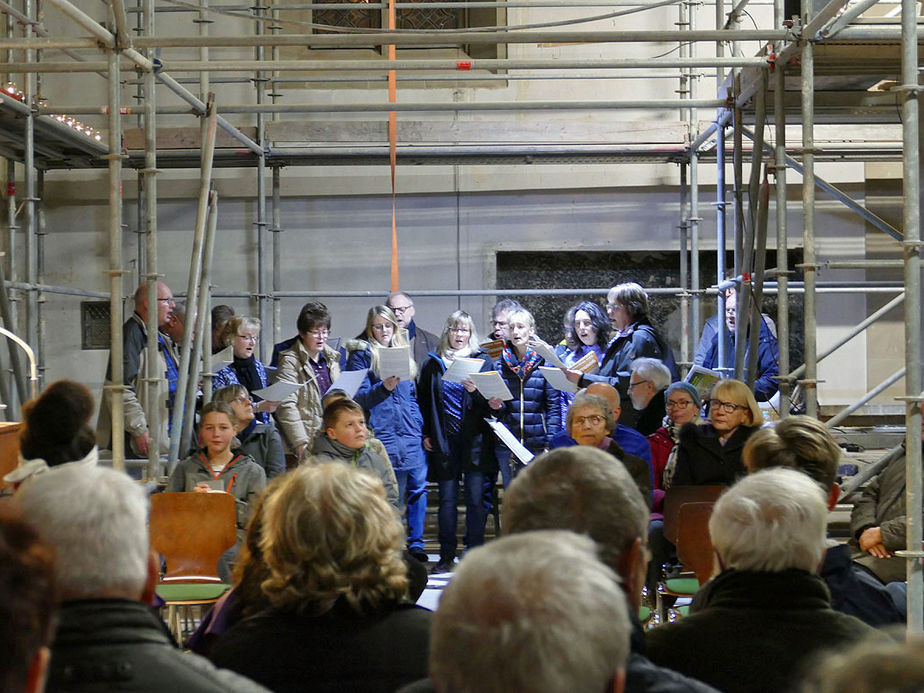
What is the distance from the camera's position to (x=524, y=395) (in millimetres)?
7121

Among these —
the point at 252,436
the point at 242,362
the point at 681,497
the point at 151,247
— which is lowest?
the point at 681,497

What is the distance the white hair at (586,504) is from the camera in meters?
2.22

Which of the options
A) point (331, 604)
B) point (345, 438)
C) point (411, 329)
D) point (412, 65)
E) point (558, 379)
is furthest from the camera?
point (411, 329)

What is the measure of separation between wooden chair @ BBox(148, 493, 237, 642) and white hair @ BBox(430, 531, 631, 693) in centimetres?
361

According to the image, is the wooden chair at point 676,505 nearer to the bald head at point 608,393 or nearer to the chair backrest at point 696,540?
the chair backrest at point 696,540

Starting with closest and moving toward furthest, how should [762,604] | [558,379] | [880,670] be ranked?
[880,670]
[762,604]
[558,379]

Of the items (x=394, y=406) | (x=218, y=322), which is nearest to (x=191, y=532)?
(x=394, y=406)

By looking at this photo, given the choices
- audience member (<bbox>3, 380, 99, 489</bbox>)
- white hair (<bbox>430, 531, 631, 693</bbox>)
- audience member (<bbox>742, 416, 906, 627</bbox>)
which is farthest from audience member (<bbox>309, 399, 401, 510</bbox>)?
white hair (<bbox>430, 531, 631, 693</bbox>)

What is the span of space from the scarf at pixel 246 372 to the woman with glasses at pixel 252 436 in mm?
1089

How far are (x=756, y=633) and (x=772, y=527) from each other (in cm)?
23

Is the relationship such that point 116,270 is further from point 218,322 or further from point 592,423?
point 218,322

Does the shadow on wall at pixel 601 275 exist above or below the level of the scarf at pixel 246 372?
above

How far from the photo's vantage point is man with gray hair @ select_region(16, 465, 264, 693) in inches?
67.9

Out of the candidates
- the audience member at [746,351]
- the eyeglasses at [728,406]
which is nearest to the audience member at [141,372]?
the eyeglasses at [728,406]
